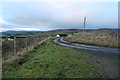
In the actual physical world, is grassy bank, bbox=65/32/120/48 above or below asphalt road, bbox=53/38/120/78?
above

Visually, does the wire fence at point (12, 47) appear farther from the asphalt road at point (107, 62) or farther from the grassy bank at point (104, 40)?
the grassy bank at point (104, 40)

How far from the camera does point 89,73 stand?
12.5 ft

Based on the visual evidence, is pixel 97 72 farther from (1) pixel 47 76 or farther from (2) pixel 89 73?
(1) pixel 47 76

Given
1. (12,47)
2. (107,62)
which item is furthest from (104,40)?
(12,47)

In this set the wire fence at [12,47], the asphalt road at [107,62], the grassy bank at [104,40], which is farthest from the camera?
the grassy bank at [104,40]

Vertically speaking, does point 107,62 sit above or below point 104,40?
below

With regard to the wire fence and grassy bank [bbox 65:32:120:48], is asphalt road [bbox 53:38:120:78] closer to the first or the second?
grassy bank [bbox 65:32:120:48]

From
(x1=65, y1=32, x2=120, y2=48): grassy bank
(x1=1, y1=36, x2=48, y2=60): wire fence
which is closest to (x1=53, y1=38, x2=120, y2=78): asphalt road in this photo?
(x1=65, y1=32, x2=120, y2=48): grassy bank

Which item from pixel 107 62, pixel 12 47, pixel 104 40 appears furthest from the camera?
pixel 104 40

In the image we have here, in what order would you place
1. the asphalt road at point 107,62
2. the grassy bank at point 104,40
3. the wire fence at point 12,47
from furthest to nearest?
the grassy bank at point 104,40 → the wire fence at point 12,47 → the asphalt road at point 107,62

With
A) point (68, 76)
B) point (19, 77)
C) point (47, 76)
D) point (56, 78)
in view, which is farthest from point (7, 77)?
point (68, 76)

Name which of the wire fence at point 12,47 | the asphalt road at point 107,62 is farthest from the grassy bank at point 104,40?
the wire fence at point 12,47

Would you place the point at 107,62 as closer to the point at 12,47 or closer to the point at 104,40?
the point at 12,47

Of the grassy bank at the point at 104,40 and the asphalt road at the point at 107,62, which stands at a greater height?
the grassy bank at the point at 104,40
